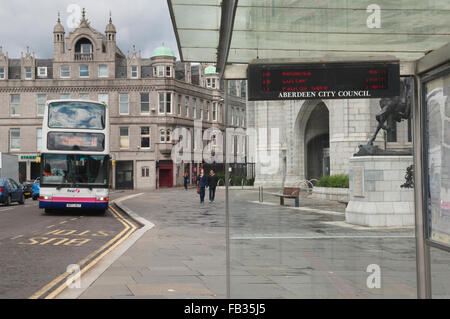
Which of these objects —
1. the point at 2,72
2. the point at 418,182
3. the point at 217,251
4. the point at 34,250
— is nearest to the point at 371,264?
the point at 418,182

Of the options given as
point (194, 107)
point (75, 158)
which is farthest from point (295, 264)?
point (194, 107)

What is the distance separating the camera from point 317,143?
6250 mm

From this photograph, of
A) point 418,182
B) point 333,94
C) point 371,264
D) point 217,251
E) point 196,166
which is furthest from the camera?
point 196,166

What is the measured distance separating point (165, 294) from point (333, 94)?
3014 millimetres

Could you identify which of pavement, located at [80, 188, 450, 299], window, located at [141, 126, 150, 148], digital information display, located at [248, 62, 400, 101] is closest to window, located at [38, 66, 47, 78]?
window, located at [141, 126, 150, 148]

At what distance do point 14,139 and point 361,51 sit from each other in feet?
189

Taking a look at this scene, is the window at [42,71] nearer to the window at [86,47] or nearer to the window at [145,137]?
the window at [86,47]

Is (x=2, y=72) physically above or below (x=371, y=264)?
above

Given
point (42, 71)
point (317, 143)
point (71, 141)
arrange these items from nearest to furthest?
1. point (317, 143)
2. point (71, 141)
3. point (42, 71)

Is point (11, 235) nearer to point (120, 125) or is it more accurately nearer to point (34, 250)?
point (34, 250)

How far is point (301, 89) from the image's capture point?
202 inches

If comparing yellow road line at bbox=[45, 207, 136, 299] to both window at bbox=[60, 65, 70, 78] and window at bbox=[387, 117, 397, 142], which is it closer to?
window at bbox=[387, 117, 397, 142]

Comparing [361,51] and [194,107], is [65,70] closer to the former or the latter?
[194,107]

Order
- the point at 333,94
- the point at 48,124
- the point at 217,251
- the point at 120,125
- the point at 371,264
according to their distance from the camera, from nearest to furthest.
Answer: the point at 333,94
the point at 371,264
the point at 217,251
the point at 48,124
the point at 120,125
